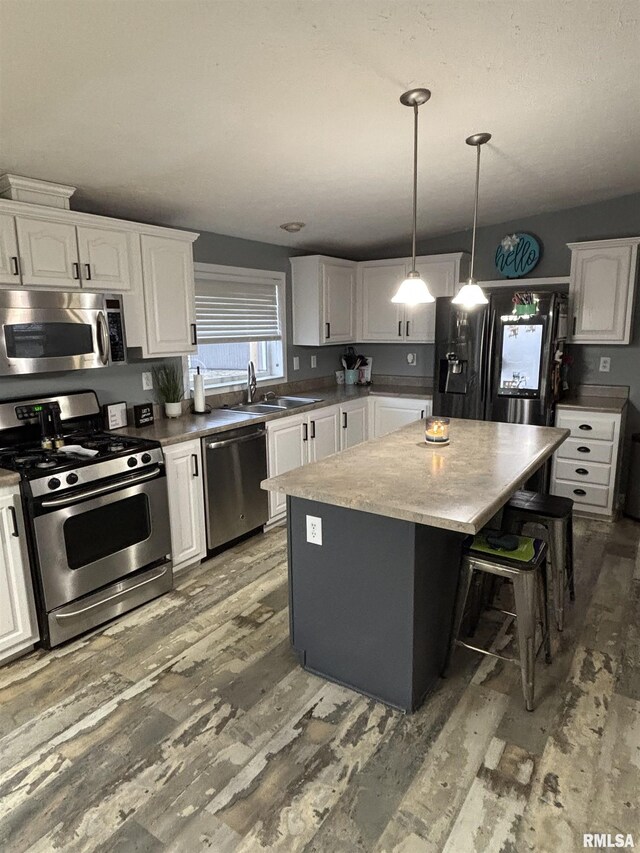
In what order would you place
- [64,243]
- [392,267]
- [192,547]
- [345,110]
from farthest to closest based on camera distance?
[392,267], [192,547], [64,243], [345,110]

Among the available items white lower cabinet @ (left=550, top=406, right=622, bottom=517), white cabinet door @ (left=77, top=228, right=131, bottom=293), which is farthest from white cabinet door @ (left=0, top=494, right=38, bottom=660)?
white lower cabinet @ (left=550, top=406, right=622, bottom=517)

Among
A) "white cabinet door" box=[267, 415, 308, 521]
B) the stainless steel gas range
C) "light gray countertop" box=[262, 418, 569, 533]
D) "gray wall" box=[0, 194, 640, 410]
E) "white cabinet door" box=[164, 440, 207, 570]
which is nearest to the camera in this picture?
"light gray countertop" box=[262, 418, 569, 533]

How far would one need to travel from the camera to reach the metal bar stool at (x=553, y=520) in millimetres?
2494

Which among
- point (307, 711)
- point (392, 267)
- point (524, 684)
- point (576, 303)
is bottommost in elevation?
point (307, 711)

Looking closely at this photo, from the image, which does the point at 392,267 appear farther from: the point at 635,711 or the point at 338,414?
the point at 635,711

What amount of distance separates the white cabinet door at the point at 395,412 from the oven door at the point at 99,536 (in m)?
2.45

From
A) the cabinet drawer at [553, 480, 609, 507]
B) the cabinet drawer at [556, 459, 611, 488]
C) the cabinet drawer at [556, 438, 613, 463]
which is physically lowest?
the cabinet drawer at [553, 480, 609, 507]

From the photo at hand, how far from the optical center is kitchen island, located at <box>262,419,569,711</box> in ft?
6.36

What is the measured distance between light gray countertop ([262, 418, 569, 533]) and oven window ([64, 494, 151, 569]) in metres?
1.06

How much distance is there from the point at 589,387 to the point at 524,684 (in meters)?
3.10

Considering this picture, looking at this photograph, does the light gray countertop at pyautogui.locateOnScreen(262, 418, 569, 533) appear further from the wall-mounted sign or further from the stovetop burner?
the wall-mounted sign

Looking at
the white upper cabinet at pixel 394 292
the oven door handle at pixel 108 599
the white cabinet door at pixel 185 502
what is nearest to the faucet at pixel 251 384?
the white cabinet door at pixel 185 502

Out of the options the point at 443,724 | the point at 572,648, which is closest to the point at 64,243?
the point at 443,724

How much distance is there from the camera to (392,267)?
5000 mm
